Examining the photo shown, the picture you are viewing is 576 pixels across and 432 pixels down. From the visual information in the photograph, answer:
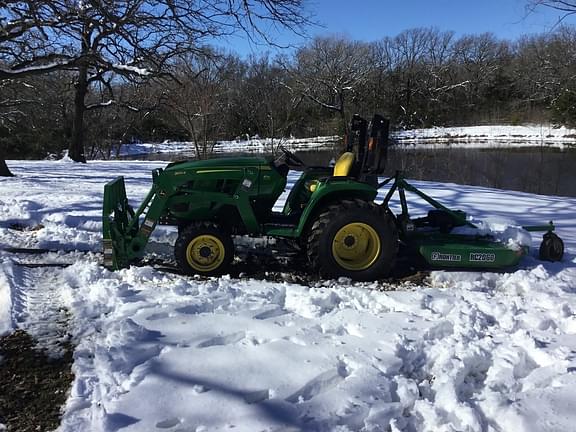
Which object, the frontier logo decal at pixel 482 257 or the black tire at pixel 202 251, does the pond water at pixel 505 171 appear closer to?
the frontier logo decal at pixel 482 257

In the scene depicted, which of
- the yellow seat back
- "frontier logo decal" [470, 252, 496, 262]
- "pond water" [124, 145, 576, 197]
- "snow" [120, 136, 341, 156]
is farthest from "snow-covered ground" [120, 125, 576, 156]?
"frontier logo decal" [470, 252, 496, 262]

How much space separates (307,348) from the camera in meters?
3.13

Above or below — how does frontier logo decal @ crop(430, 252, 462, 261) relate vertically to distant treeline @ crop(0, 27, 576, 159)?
below

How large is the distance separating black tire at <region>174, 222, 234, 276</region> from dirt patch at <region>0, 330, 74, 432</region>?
1.52 meters

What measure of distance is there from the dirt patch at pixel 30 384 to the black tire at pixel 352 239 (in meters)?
2.28

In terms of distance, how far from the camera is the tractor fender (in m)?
4.73

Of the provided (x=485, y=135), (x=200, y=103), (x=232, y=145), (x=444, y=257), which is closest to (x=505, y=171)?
(x=200, y=103)

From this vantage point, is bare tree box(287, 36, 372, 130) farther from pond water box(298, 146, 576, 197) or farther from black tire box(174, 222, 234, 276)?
black tire box(174, 222, 234, 276)

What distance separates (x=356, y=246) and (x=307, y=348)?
70.1 inches

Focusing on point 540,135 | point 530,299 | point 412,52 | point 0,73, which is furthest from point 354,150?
point 412,52

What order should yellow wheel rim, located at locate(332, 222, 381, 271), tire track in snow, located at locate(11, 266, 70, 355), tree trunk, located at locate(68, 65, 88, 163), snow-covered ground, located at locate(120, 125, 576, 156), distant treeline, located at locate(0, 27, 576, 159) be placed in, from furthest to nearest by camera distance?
snow-covered ground, located at locate(120, 125, 576, 156), distant treeline, located at locate(0, 27, 576, 159), tree trunk, located at locate(68, 65, 88, 163), yellow wheel rim, located at locate(332, 222, 381, 271), tire track in snow, located at locate(11, 266, 70, 355)

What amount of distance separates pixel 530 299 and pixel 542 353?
107 cm

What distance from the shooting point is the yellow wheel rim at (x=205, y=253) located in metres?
4.65

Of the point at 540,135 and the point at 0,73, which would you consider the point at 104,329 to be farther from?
the point at 540,135
